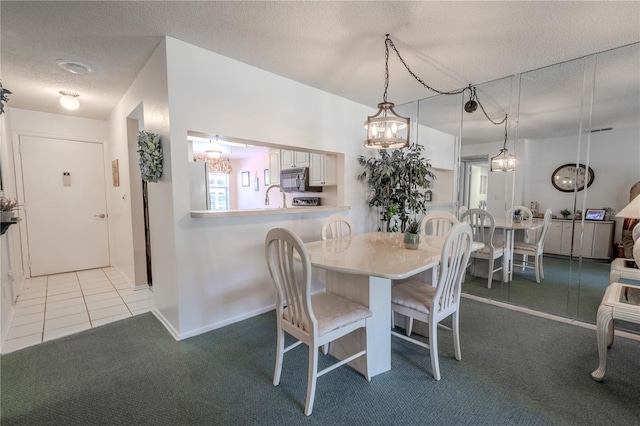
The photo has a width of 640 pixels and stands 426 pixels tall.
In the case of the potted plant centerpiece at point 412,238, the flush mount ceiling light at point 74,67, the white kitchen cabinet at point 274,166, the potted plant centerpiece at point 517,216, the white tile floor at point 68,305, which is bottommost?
the white tile floor at point 68,305

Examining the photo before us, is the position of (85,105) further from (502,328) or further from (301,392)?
(502,328)

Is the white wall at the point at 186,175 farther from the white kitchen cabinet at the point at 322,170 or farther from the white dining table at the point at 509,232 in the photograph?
the white dining table at the point at 509,232

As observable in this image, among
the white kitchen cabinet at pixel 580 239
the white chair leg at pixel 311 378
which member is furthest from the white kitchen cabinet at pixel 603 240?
the white chair leg at pixel 311 378

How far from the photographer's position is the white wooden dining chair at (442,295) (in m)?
1.71

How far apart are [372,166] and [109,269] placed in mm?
4524

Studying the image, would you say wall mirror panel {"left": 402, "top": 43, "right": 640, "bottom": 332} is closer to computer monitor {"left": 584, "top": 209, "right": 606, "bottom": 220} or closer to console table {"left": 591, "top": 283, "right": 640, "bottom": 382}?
computer monitor {"left": 584, "top": 209, "right": 606, "bottom": 220}

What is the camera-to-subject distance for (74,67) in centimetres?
254

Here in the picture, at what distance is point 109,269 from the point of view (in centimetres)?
448

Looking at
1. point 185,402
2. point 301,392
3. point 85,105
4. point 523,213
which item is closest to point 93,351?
point 185,402

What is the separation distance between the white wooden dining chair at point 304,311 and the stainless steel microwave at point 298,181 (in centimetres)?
258

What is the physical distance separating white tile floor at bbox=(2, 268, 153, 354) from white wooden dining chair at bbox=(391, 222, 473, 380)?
106 inches

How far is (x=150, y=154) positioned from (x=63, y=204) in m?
3.19

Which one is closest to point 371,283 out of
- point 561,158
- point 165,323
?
point 165,323

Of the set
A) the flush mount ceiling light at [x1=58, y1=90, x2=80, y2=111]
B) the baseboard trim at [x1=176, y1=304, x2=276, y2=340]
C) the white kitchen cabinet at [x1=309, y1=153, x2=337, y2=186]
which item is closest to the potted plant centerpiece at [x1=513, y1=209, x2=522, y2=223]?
the white kitchen cabinet at [x1=309, y1=153, x2=337, y2=186]
